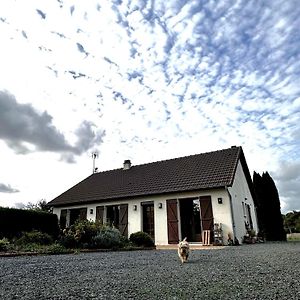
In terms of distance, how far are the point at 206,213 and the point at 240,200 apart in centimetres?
274

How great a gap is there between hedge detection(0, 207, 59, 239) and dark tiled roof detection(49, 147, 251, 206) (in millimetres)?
2325

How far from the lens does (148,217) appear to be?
15.0m

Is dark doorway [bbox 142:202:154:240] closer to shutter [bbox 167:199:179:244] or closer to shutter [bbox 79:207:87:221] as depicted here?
shutter [bbox 167:199:179:244]

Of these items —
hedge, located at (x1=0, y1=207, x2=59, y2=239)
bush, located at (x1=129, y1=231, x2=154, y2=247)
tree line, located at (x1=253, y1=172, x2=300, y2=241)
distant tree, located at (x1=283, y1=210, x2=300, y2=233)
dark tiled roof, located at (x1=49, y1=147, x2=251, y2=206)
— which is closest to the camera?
bush, located at (x1=129, y1=231, x2=154, y2=247)

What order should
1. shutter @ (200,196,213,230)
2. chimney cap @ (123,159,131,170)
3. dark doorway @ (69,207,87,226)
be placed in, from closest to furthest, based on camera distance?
shutter @ (200,196,213,230) → dark doorway @ (69,207,87,226) → chimney cap @ (123,159,131,170)

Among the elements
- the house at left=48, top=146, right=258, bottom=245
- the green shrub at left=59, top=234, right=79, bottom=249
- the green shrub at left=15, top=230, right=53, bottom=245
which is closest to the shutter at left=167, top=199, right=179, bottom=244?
the house at left=48, top=146, right=258, bottom=245

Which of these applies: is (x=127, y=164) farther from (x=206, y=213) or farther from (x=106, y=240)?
(x=106, y=240)

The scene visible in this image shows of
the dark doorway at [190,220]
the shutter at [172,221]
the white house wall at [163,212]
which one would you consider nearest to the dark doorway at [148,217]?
the white house wall at [163,212]

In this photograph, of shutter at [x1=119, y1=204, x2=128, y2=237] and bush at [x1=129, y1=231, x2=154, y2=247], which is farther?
shutter at [x1=119, y1=204, x2=128, y2=237]

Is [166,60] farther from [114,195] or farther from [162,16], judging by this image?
[114,195]

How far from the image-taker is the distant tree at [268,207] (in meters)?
16.8

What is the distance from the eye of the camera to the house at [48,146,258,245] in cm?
1282

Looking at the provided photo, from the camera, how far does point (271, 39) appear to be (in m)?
7.70

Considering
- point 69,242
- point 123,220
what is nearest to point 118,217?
point 123,220
